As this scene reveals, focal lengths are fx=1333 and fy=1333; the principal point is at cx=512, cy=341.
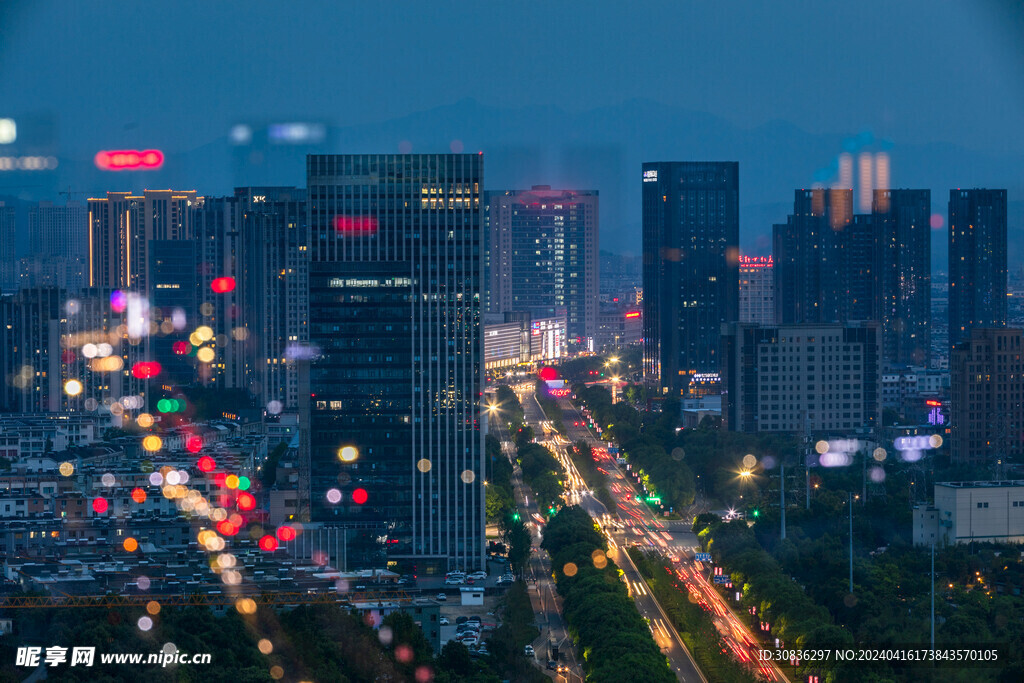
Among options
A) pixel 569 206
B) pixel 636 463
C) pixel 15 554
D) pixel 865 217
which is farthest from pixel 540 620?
pixel 569 206

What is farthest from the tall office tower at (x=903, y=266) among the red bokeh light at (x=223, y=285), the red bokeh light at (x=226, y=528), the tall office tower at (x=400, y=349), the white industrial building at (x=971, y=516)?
the red bokeh light at (x=226, y=528)

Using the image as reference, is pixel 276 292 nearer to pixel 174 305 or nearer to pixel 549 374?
pixel 174 305

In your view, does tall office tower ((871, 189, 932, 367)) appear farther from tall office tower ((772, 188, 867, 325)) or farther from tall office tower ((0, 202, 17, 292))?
tall office tower ((0, 202, 17, 292))

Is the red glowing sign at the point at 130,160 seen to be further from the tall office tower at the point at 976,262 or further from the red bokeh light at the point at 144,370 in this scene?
the tall office tower at the point at 976,262

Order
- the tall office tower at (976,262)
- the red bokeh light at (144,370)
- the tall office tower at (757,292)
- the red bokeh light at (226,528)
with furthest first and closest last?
the tall office tower at (757,292)
the tall office tower at (976,262)
the red bokeh light at (144,370)
the red bokeh light at (226,528)

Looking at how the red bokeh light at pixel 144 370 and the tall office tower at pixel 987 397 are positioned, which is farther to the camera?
the red bokeh light at pixel 144 370

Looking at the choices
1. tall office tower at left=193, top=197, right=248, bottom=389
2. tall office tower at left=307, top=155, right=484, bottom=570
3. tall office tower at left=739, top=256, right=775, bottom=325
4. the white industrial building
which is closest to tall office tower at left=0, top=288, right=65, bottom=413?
tall office tower at left=193, top=197, right=248, bottom=389
